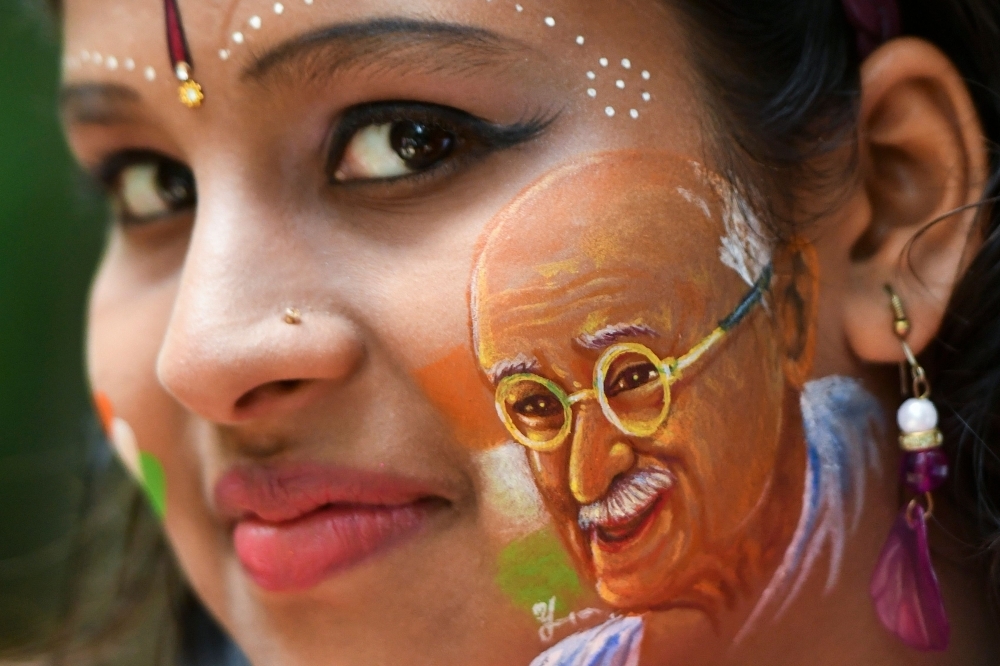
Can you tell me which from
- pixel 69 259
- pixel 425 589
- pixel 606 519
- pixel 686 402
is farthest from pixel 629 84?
pixel 69 259

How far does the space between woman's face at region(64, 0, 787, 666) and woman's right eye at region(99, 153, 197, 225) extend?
199 millimetres

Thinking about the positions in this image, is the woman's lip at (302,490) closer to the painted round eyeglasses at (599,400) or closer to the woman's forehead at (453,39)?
the painted round eyeglasses at (599,400)

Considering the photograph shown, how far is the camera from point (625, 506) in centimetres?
104

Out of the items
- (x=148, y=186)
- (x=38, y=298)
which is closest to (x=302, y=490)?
(x=148, y=186)

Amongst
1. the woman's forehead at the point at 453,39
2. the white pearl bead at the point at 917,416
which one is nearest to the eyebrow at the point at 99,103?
the woman's forehead at the point at 453,39

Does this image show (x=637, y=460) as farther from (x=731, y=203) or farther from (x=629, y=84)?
(x=629, y=84)

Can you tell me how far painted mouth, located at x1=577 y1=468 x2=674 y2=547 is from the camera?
104 cm

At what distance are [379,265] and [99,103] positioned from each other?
1.47ft

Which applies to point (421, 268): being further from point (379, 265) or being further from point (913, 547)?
point (913, 547)

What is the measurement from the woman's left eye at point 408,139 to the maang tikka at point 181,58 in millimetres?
163

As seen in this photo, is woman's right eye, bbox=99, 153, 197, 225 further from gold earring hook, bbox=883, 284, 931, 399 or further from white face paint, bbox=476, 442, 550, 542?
gold earring hook, bbox=883, 284, 931, 399

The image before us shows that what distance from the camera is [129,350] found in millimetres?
1300

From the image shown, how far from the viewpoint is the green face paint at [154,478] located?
129 centimetres

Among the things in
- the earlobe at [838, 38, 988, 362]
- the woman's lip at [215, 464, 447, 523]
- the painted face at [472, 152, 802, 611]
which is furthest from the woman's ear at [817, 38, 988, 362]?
the woman's lip at [215, 464, 447, 523]
